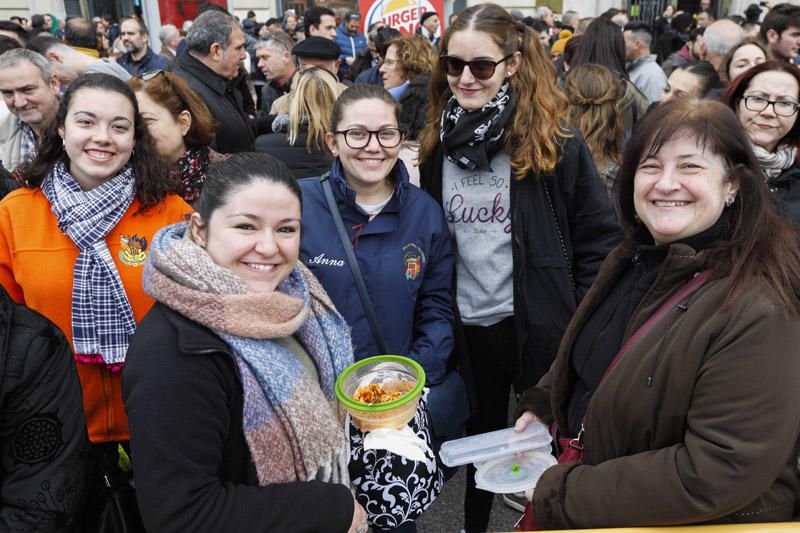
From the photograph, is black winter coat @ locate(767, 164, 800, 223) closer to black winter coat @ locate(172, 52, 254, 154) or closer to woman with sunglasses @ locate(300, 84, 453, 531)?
woman with sunglasses @ locate(300, 84, 453, 531)

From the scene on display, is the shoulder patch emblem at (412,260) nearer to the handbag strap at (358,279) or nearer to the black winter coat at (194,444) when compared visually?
the handbag strap at (358,279)

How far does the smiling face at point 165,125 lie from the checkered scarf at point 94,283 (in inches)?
28.8

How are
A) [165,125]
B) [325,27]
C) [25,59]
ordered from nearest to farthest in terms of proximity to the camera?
[165,125]
[25,59]
[325,27]

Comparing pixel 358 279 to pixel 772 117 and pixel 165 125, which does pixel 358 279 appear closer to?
pixel 165 125

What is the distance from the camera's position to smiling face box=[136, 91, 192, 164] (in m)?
2.81

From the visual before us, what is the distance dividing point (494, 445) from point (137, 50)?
7.47 m

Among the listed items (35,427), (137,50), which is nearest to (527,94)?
(35,427)

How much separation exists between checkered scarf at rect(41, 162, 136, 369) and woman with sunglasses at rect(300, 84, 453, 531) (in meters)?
0.68

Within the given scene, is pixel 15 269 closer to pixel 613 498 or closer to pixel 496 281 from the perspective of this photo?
pixel 496 281

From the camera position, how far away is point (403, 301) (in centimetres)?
231

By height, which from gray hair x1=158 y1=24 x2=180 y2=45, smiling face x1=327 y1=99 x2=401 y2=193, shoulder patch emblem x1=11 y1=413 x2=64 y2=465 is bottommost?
shoulder patch emblem x1=11 y1=413 x2=64 y2=465

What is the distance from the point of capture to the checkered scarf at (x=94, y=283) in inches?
81.8

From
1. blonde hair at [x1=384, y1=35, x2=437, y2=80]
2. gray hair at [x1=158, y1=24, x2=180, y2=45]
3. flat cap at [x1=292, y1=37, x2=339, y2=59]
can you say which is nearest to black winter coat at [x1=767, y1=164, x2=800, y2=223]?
blonde hair at [x1=384, y1=35, x2=437, y2=80]

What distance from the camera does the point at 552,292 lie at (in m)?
2.52
